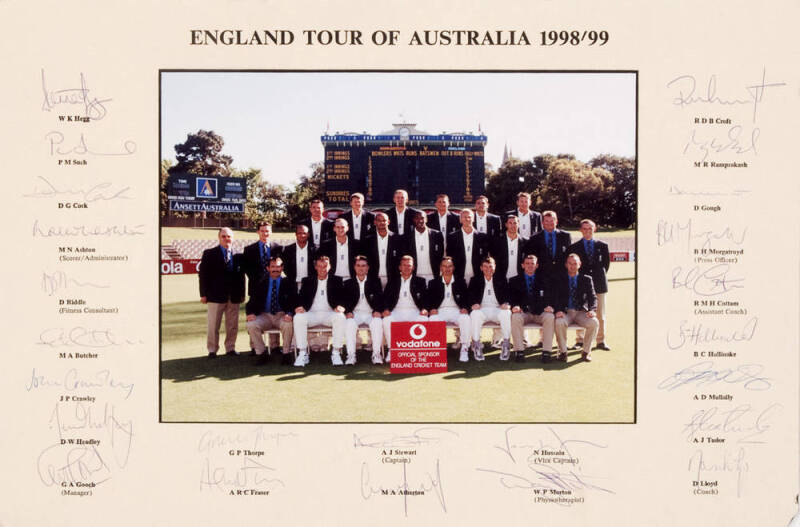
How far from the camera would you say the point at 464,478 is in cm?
383

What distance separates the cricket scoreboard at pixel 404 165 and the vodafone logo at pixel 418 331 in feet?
7.21

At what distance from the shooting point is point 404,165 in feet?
20.6

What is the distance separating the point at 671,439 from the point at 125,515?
4333mm

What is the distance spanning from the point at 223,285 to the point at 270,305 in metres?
0.70

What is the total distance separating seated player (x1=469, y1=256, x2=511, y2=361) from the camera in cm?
530

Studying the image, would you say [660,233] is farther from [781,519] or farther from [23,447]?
[23,447]

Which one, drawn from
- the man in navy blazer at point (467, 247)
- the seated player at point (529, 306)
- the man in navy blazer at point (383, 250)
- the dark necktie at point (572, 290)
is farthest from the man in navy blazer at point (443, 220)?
the dark necktie at point (572, 290)

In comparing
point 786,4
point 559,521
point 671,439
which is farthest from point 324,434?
point 786,4
